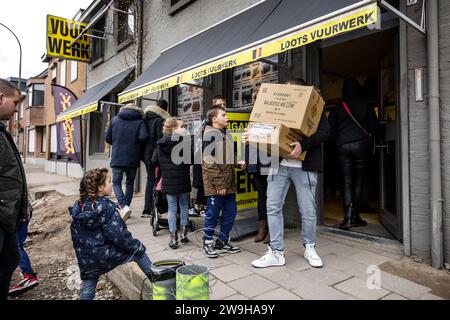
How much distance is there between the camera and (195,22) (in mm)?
Result: 6746

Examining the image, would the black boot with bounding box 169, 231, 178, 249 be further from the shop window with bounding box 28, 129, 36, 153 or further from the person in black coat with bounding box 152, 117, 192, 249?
the shop window with bounding box 28, 129, 36, 153

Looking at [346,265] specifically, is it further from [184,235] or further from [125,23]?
[125,23]

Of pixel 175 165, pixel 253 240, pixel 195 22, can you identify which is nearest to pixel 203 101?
pixel 195 22

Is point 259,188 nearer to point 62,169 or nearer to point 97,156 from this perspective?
point 97,156

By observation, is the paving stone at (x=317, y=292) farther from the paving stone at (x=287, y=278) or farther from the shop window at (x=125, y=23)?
the shop window at (x=125, y=23)

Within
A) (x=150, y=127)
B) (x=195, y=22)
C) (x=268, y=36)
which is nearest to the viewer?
(x=268, y=36)

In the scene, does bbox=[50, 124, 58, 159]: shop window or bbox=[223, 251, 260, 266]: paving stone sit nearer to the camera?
bbox=[223, 251, 260, 266]: paving stone

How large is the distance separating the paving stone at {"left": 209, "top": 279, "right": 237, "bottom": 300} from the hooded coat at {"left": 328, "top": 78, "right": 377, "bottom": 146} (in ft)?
9.31

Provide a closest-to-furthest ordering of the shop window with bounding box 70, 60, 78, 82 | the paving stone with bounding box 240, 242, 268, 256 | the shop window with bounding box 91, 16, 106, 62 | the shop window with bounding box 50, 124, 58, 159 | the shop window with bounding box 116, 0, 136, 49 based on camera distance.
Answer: the paving stone with bounding box 240, 242, 268, 256
the shop window with bounding box 116, 0, 136, 49
the shop window with bounding box 91, 16, 106, 62
the shop window with bounding box 70, 60, 78, 82
the shop window with bounding box 50, 124, 58, 159

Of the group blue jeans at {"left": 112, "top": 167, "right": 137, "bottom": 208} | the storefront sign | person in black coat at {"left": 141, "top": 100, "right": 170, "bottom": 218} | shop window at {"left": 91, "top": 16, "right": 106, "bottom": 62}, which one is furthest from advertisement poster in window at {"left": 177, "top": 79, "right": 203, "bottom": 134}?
the storefront sign

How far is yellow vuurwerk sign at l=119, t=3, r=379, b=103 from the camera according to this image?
8.75ft

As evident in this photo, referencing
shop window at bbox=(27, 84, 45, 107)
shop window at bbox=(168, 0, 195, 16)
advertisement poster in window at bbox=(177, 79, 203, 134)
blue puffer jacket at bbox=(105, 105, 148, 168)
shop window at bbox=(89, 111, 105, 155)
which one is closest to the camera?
blue puffer jacket at bbox=(105, 105, 148, 168)
